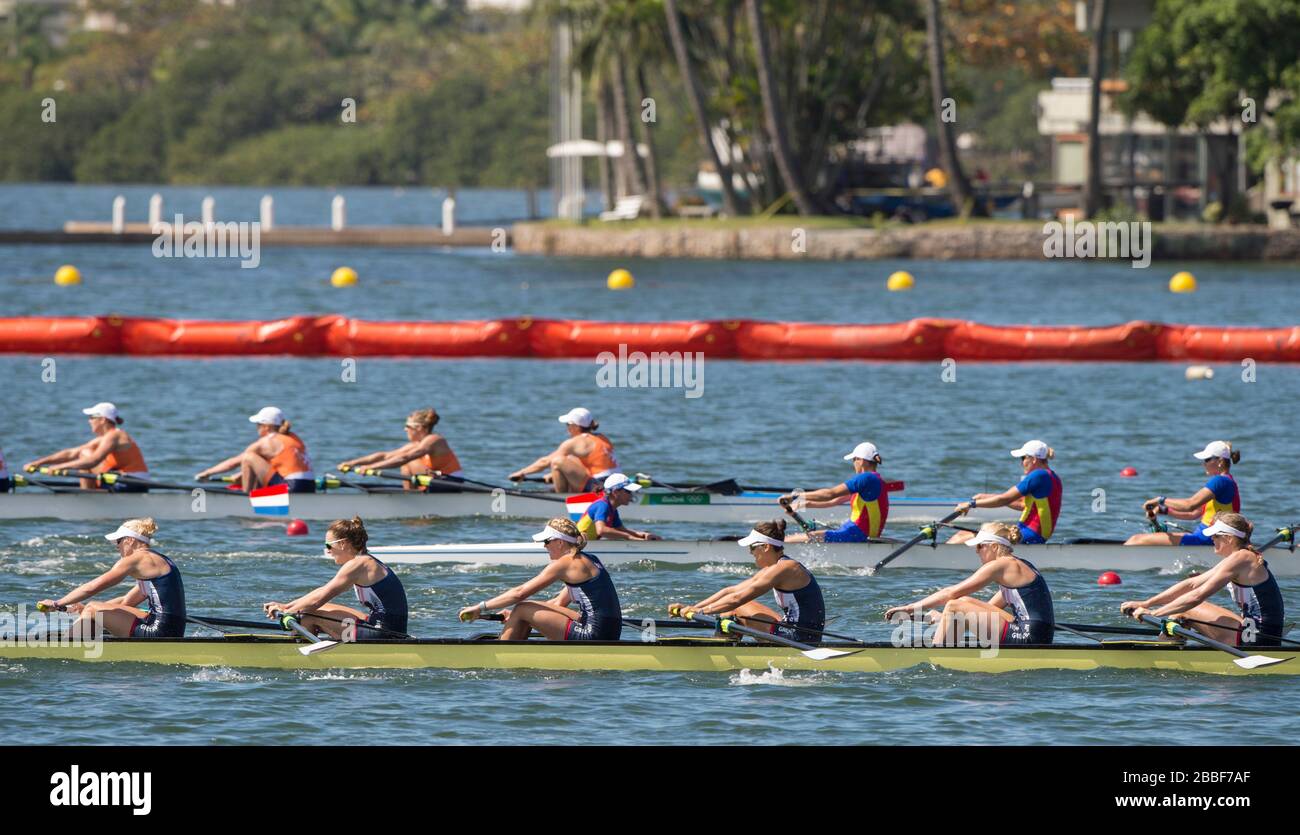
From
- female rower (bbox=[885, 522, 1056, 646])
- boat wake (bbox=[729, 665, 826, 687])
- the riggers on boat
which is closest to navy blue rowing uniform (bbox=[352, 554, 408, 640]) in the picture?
boat wake (bbox=[729, 665, 826, 687])

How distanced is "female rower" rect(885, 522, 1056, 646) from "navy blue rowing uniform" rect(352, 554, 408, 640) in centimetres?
491

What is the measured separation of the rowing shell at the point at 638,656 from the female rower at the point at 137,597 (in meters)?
0.16

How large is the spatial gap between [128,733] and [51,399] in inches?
950

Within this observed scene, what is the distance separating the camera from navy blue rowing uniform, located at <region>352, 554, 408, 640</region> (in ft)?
65.3

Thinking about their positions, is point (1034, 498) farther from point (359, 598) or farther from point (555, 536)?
point (359, 598)

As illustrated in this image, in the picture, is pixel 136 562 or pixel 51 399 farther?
pixel 51 399

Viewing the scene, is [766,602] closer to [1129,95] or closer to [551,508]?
[551,508]

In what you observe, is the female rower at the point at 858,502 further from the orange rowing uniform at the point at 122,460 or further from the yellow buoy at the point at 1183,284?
the yellow buoy at the point at 1183,284

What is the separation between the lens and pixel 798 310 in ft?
190

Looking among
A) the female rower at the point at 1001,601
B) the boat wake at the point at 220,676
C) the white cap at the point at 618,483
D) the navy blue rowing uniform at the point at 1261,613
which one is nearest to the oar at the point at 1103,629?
the female rower at the point at 1001,601

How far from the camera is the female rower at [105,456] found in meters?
27.7

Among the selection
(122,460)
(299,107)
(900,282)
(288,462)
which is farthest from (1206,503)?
(299,107)

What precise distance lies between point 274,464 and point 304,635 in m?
8.78
